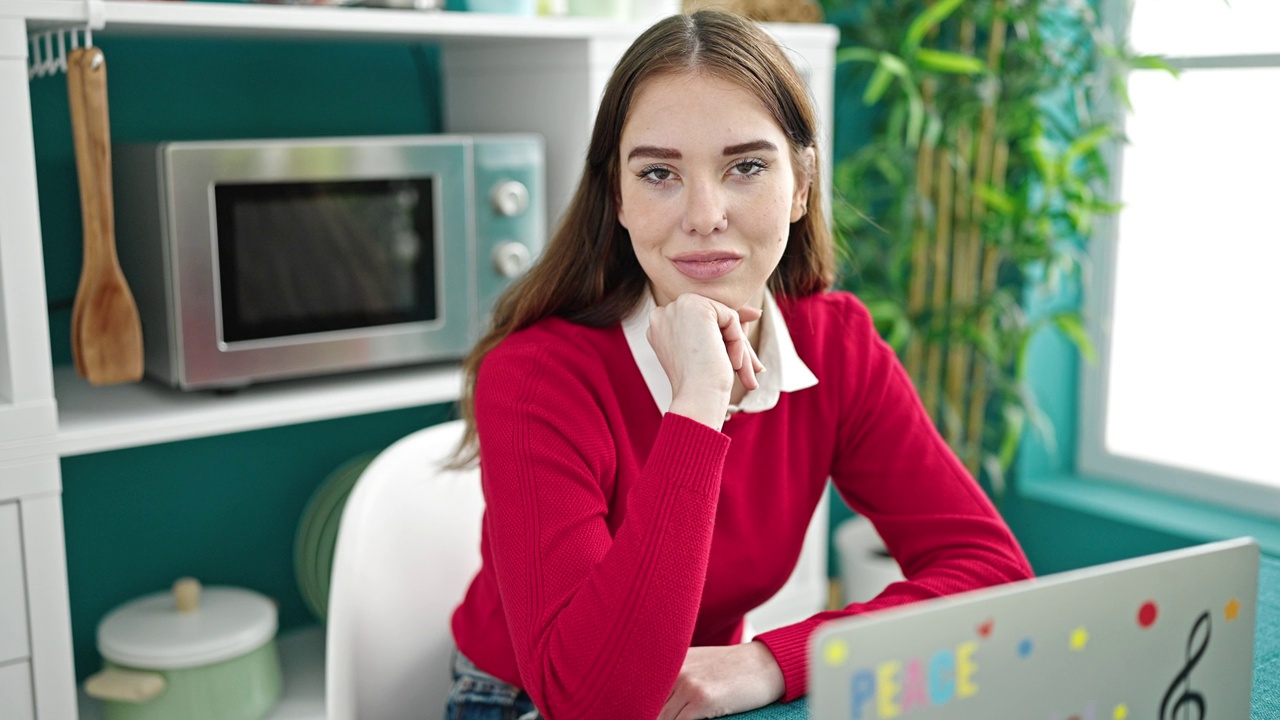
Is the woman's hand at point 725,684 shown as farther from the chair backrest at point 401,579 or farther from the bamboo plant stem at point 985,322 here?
the bamboo plant stem at point 985,322

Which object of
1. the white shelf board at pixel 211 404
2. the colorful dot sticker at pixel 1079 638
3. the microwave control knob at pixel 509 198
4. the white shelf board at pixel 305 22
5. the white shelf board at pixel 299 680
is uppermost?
the white shelf board at pixel 305 22

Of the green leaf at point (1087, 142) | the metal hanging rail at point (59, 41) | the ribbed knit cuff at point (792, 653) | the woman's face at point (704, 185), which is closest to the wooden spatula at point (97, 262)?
the metal hanging rail at point (59, 41)

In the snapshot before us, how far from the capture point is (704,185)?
104 cm

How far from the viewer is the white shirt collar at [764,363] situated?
1.15 m

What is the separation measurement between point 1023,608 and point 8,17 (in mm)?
1279

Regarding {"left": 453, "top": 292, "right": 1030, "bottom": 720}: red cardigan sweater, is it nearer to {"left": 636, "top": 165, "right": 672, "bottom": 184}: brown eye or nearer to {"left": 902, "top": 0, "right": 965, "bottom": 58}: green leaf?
{"left": 636, "top": 165, "right": 672, "bottom": 184}: brown eye

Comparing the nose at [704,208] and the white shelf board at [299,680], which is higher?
the nose at [704,208]

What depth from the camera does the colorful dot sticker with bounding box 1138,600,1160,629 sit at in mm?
632

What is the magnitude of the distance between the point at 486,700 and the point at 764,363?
42 cm

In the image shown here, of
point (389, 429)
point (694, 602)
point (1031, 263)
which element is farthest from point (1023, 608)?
point (1031, 263)

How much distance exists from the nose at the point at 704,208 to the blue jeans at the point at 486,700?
1.55 ft

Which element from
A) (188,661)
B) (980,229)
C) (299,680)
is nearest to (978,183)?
(980,229)

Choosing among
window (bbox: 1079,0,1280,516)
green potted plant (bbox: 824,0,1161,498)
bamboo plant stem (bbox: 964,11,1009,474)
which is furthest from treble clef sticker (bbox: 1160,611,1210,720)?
window (bbox: 1079,0,1280,516)

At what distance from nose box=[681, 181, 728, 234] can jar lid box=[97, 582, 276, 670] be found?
39.7 inches
